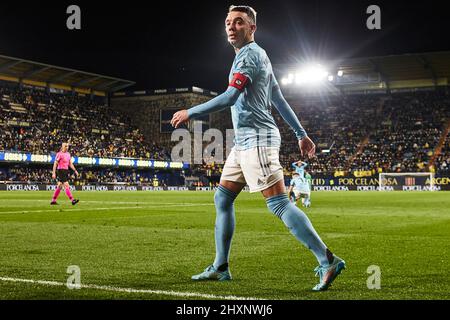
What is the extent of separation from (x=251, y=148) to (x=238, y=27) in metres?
1.17

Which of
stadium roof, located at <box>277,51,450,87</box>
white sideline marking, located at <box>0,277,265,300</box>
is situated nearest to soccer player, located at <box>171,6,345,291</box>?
white sideline marking, located at <box>0,277,265,300</box>

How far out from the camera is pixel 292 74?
7331cm

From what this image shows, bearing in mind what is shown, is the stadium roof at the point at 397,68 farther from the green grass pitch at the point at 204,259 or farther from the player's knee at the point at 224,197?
the player's knee at the point at 224,197

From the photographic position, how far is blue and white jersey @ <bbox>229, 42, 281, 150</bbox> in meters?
5.50

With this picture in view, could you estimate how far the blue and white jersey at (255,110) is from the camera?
5.50 meters

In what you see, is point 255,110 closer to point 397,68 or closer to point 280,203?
point 280,203

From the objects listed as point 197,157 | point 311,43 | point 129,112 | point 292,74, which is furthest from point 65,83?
point 311,43

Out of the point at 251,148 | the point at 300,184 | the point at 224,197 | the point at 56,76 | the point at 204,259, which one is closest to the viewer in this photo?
the point at 251,148

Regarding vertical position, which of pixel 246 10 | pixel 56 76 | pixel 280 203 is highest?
pixel 56 76

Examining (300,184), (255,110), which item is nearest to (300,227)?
(255,110)

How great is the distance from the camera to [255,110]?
18.4 ft

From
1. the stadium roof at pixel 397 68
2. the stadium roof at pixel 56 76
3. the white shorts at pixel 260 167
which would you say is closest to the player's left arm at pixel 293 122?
the white shorts at pixel 260 167

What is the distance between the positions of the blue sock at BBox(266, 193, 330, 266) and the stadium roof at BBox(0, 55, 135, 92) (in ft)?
196

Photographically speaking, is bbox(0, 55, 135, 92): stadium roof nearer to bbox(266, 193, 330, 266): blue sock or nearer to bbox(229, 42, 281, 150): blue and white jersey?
bbox(229, 42, 281, 150): blue and white jersey
